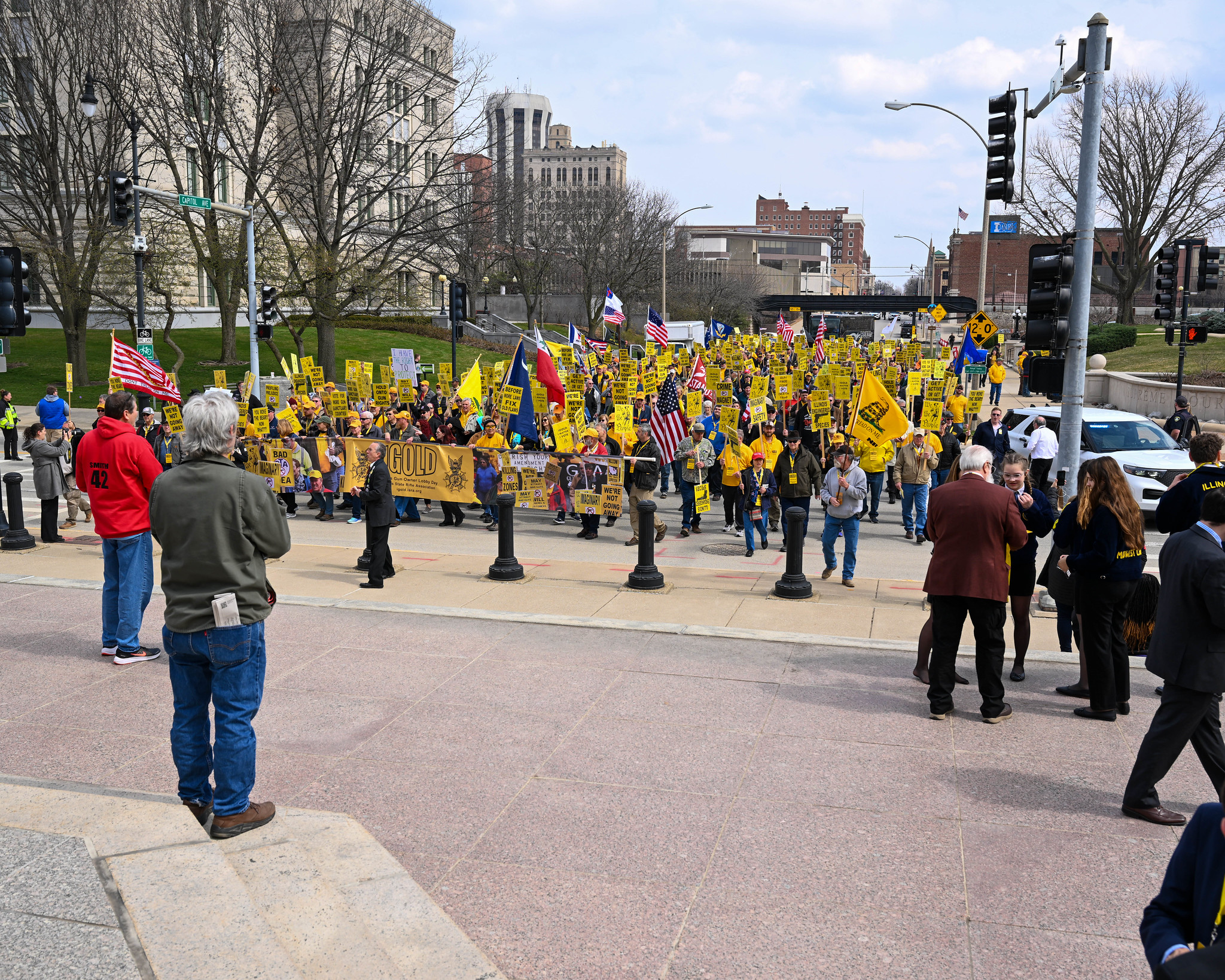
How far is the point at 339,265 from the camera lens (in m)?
35.6

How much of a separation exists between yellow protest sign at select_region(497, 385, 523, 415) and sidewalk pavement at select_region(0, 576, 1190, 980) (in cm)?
738

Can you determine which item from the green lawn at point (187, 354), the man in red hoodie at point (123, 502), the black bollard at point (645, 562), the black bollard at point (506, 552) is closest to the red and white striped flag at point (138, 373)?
the black bollard at point (506, 552)

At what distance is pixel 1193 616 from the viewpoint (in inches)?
193

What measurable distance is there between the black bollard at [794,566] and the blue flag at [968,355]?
17.6 meters

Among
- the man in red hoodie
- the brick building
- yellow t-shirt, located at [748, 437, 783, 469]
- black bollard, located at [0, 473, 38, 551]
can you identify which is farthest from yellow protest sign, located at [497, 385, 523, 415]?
the brick building

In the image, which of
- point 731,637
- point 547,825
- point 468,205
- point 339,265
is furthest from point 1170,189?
point 547,825

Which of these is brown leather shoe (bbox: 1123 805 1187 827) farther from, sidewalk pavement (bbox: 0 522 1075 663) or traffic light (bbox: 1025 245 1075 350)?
traffic light (bbox: 1025 245 1075 350)

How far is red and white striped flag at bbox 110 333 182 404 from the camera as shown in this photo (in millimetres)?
15305

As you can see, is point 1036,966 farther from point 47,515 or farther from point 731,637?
point 47,515

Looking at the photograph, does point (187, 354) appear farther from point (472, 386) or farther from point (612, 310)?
point (472, 386)

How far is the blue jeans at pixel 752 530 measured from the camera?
13.7 metres

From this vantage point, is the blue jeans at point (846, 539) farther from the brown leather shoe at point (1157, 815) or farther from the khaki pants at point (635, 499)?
the brown leather shoe at point (1157, 815)

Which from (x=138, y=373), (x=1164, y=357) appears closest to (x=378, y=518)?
(x=138, y=373)

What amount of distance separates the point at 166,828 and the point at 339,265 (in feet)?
109
